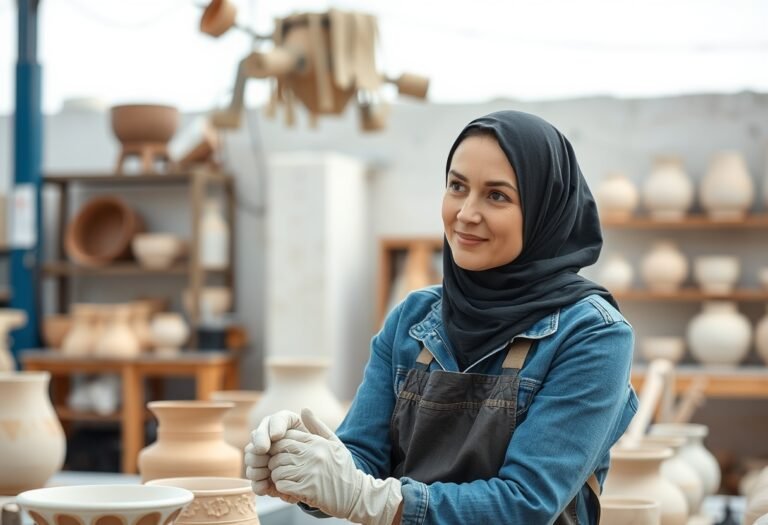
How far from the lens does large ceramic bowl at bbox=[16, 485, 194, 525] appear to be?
1490 millimetres

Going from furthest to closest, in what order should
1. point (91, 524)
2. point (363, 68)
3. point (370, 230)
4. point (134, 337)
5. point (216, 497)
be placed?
point (370, 230), point (134, 337), point (363, 68), point (216, 497), point (91, 524)

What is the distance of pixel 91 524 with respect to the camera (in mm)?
1497

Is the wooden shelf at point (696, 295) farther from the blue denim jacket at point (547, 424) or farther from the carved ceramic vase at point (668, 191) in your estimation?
the blue denim jacket at point (547, 424)

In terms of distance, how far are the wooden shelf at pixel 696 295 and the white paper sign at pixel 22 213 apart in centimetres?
320

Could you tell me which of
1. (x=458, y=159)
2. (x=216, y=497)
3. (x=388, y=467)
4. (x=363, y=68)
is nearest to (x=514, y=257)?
(x=458, y=159)

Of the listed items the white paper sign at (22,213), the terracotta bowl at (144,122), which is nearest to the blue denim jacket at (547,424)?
the terracotta bowl at (144,122)

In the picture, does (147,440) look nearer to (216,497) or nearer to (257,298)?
(257,298)

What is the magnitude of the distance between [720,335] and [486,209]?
14.0 ft

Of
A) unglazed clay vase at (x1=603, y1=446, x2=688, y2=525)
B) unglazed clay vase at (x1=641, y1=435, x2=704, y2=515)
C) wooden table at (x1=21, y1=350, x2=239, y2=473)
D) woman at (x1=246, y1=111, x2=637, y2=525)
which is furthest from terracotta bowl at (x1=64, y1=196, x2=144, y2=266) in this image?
woman at (x1=246, y1=111, x2=637, y2=525)

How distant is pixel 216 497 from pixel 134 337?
4299mm

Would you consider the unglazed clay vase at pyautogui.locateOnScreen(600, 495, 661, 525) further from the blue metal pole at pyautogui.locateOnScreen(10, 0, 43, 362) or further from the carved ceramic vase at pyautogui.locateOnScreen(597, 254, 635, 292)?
the blue metal pole at pyautogui.locateOnScreen(10, 0, 43, 362)

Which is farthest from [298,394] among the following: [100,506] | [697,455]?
[100,506]

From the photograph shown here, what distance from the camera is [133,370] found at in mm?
6023

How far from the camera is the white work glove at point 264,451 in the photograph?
5.06ft
